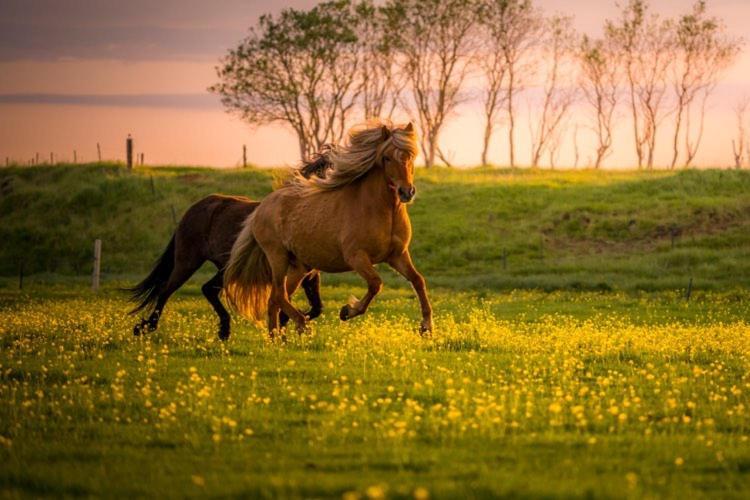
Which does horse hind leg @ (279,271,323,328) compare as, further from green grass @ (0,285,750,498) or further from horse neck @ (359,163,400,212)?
horse neck @ (359,163,400,212)

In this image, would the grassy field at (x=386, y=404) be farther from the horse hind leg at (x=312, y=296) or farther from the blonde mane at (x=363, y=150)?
the blonde mane at (x=363, y=150)

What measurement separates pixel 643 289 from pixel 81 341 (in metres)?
24.3

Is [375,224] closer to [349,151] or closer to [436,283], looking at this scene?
[349,151]

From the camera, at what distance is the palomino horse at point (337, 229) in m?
15.7

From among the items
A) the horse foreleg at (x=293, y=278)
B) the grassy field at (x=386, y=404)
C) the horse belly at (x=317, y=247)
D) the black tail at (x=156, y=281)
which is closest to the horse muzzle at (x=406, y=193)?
the horse belly at (x=317, y=247)

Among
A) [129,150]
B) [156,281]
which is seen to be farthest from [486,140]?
[156,281]

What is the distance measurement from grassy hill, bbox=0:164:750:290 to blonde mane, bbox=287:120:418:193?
2131 cm

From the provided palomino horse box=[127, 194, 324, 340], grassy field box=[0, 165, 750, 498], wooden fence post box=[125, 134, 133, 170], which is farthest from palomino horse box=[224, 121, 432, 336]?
wooden fence post box=[125, 134, 133, 170]

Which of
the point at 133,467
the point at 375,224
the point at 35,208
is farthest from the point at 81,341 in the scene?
the point at 35,208

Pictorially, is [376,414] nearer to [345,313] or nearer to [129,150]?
[345,313]

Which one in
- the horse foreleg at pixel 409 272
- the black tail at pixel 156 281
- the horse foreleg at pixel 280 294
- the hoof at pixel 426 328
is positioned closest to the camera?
the horse foreleg at pixel 409 272

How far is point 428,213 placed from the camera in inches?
2301

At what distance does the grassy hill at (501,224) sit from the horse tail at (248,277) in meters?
20.5

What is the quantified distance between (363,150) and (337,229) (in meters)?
1.30
